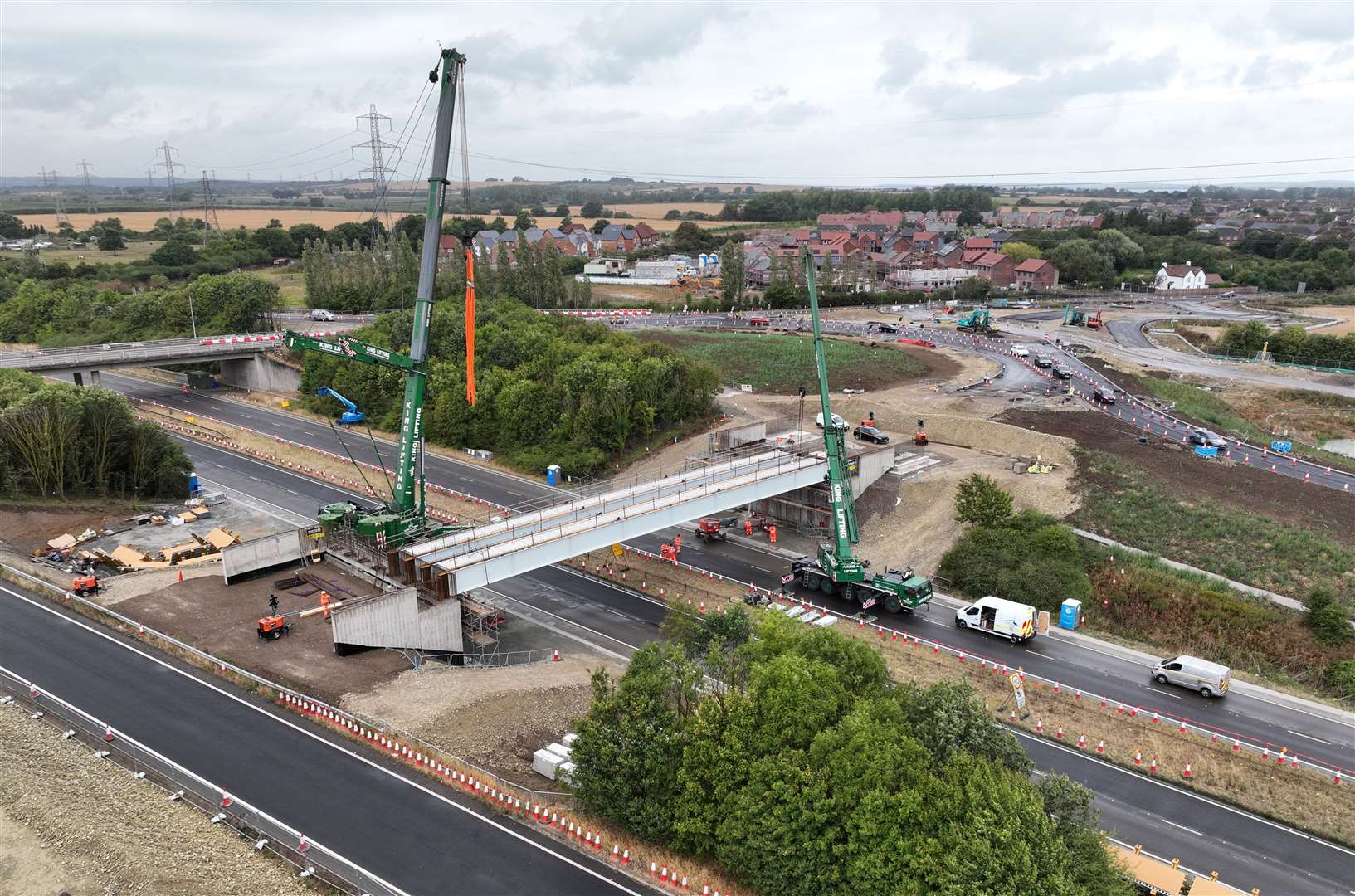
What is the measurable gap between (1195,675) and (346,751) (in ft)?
111

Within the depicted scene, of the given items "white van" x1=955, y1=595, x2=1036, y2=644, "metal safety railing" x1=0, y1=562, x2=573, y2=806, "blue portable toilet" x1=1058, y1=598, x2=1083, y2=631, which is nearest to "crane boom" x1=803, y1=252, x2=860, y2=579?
"white van" x1=955, y1=595, x2=1036, y2=644

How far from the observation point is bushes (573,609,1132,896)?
20500 mm

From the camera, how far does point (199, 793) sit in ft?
92.2

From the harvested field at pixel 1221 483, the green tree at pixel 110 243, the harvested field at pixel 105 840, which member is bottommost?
the harvested field at pixel 105 840

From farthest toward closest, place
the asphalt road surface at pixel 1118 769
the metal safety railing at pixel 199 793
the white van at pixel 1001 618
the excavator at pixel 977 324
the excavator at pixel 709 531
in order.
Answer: the excavator at pixel 977 324 < the excavator at pixel 709 531 < the white van at pixel 1001 618 < the asphalt road surface at pixel 1118 769 < the metal safety railing at pixel 199 793

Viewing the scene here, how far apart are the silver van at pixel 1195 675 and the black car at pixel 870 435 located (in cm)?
2771

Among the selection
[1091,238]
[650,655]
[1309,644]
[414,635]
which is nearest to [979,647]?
[1309,644]

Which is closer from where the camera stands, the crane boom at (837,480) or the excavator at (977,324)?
the crane boom at (837,480)

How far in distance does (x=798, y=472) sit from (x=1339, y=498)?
109ft

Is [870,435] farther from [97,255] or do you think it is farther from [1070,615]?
[97,255]

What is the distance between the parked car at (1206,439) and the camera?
202 ft

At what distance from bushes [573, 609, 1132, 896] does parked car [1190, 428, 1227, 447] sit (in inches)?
1875

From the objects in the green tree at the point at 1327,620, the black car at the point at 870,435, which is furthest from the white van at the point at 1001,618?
the black car at the point at 870,435

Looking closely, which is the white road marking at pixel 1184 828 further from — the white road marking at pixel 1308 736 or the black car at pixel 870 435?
the black car at pixel 870 435
